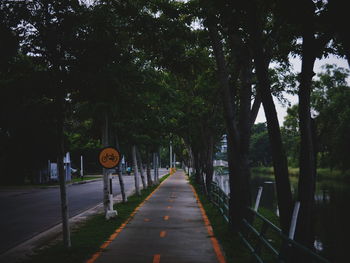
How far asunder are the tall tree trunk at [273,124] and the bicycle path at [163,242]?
219 cm

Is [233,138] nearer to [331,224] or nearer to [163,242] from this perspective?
[163,242]

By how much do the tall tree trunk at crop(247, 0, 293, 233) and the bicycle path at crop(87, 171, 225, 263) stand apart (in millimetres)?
2192

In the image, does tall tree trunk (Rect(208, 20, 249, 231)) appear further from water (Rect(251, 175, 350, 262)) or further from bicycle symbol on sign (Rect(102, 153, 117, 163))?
bicycle symbol on sign (Rect(102, 153, 117, 163))

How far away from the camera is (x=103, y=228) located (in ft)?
44.7

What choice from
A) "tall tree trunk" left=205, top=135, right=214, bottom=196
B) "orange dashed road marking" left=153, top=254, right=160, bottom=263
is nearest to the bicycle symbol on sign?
"orange dashed road marking" left=153, top=254, right=160, bottom=263

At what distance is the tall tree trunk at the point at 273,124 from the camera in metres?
Answer: 7.49

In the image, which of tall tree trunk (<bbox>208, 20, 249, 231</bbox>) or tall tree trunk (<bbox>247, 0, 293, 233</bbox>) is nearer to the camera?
tall tree trunk (<bbox>247, 0, 293, 233</bbox>)

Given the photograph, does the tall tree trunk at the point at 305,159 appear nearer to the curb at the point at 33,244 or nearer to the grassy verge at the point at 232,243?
the grassy verge at the point at 232,243

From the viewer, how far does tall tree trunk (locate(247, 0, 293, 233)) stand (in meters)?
7.49

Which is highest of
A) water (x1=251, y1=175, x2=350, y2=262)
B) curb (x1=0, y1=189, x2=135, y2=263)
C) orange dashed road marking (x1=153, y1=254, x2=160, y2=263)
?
curb (x1=0, y1=189, x2=135, y2=263)

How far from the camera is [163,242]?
11133 millimetres

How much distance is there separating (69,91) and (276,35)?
5.58m

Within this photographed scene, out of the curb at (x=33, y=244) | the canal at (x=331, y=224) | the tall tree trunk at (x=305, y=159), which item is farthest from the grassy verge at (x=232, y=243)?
the curb at (x=33, y=244)

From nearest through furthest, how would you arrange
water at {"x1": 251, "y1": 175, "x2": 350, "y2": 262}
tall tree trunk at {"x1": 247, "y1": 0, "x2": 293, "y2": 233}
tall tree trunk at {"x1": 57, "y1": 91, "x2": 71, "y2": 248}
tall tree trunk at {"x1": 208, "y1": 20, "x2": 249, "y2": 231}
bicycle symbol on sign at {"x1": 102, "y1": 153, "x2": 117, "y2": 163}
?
tall tree trunk at {"x1": 247, "y1": 0, "x2": 293, "y2": 233} < tall tree trunk at {"x1": 57, "y1": 91, "x2": 71, "y2": 248} < tall tree trunk at {"x1": 208, "y1": 20, "x2": 249, "y2": 231} < bicycle symbol on sign at {"x1": 102, "y1": 153, "x2": 117, "y2": 163} < water at {"x1": 251, "y1": 175, "x2": 350, "y2": 262}
